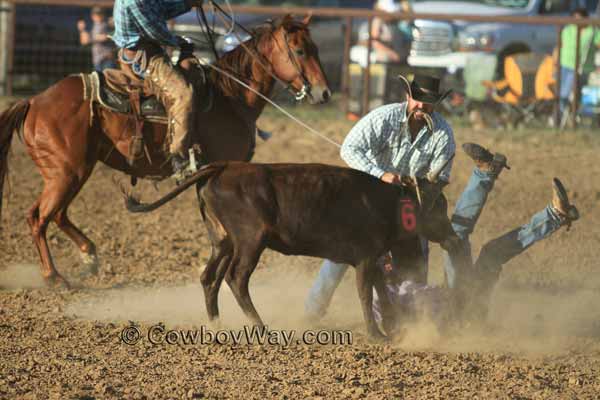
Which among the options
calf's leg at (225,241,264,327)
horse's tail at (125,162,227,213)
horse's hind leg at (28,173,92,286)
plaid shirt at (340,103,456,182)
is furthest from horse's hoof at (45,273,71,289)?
plaid shirt at (340,103,456,182)

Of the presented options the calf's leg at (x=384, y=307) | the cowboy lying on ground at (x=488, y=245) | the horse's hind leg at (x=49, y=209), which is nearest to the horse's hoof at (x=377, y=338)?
the calf's leg at (x=384, y=307)

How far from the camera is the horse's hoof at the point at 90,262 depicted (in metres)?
7.73

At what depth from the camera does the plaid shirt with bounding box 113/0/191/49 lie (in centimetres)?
733

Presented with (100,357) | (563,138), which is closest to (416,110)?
(100,357)

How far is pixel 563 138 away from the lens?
13.3 meters

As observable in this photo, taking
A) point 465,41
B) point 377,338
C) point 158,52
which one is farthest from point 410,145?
point 465,41

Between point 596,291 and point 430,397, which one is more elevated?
point 430,397

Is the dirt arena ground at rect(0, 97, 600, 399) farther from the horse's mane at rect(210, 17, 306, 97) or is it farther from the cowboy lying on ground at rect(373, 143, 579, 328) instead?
the horse's mane at rect(210, 17, 306, 97)

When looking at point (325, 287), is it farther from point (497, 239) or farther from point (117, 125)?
point (117, 125)

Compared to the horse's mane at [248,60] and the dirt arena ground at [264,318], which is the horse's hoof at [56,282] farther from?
the horse's mane at [248,60]

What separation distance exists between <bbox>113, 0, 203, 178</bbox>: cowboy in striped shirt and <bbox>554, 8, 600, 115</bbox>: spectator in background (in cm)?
768

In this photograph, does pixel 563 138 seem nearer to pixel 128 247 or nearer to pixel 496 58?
pixel 496 58

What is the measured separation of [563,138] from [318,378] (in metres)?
8.86

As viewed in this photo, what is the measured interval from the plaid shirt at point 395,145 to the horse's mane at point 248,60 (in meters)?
1.70
